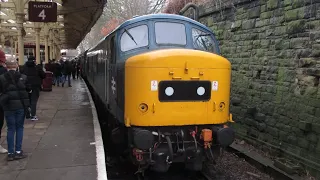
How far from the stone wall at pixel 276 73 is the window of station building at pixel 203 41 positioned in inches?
81.9

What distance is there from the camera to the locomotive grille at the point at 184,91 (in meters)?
5.95

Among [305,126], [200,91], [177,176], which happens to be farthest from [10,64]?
[305,126]

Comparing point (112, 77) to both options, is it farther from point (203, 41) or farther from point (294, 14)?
point (294, 14)

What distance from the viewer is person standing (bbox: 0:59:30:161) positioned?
589cm

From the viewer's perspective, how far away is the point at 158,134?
5938 mm

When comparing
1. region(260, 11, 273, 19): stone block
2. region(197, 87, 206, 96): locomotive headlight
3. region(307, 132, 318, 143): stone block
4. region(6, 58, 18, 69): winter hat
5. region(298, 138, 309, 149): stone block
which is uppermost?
region(260, 11, 273, 19): stone block

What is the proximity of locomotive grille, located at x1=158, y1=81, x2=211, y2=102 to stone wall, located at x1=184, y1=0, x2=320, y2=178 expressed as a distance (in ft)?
8.63

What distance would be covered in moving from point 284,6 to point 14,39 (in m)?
28.9

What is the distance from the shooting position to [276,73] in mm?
8766

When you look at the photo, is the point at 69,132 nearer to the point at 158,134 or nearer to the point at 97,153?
the point at 97,153

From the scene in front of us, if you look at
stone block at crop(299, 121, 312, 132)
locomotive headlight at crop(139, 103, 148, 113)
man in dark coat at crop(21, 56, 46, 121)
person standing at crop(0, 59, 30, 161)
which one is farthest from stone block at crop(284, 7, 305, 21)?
man in dark coat at crop(21, 56, 46, 121)

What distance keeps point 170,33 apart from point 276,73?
3.38 m

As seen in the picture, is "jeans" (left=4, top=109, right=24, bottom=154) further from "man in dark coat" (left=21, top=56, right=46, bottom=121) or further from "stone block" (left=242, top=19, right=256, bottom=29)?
"stone block" (left=242, top=19, right=256, bottom=29)

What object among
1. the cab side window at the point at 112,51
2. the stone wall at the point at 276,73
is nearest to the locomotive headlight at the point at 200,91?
the cab side window at the point at 112,51
